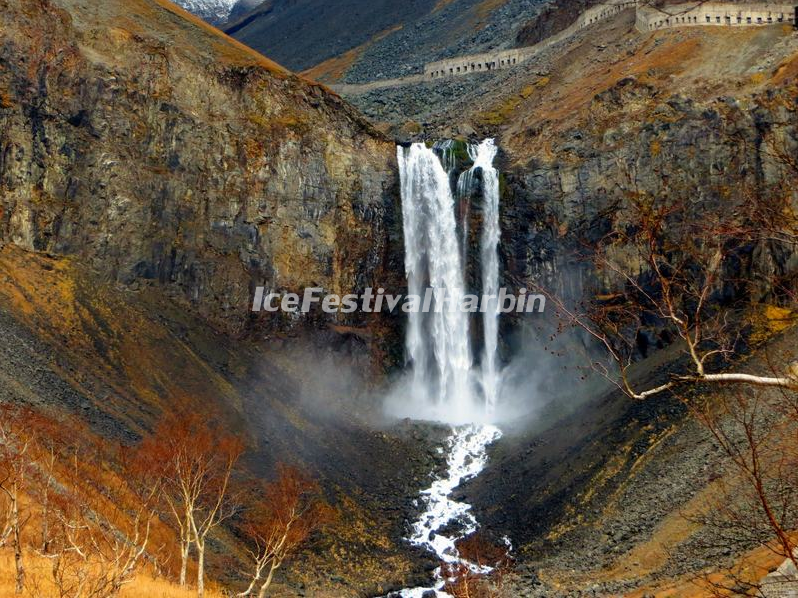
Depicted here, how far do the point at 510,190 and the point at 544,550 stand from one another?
97.4 feet

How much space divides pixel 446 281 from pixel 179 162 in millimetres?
20475

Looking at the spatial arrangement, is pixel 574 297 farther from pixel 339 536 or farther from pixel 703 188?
pixel 339 536

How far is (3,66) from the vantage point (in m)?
42.1

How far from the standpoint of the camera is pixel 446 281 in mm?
52938

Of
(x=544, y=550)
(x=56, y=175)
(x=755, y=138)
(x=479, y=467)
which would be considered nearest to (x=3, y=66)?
(x=56, y=175)

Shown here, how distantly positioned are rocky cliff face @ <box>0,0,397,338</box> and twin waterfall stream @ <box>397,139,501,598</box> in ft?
7.93

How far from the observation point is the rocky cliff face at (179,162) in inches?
1674

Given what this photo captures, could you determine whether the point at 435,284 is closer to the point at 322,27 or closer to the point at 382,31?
the point at 382,31

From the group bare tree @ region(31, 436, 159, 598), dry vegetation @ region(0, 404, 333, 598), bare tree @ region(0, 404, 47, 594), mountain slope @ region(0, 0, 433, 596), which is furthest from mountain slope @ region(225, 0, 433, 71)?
bare tree @ region(0, 404, 47, 594)

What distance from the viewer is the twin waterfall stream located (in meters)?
50.8

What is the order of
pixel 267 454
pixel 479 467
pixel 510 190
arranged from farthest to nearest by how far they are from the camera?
pixel 510 190 → pixel 479 467 → pixel 267 454

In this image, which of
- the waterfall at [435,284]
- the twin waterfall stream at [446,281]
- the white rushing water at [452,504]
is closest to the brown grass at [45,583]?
the white rushing water at [452,504]

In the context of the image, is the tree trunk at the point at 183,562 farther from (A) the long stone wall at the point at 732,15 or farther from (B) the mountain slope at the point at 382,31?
(B) the mountain slope at the point at 382,31

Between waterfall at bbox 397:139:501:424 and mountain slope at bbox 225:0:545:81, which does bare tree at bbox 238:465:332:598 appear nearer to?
waterfall at bbox 397:139:501:424
